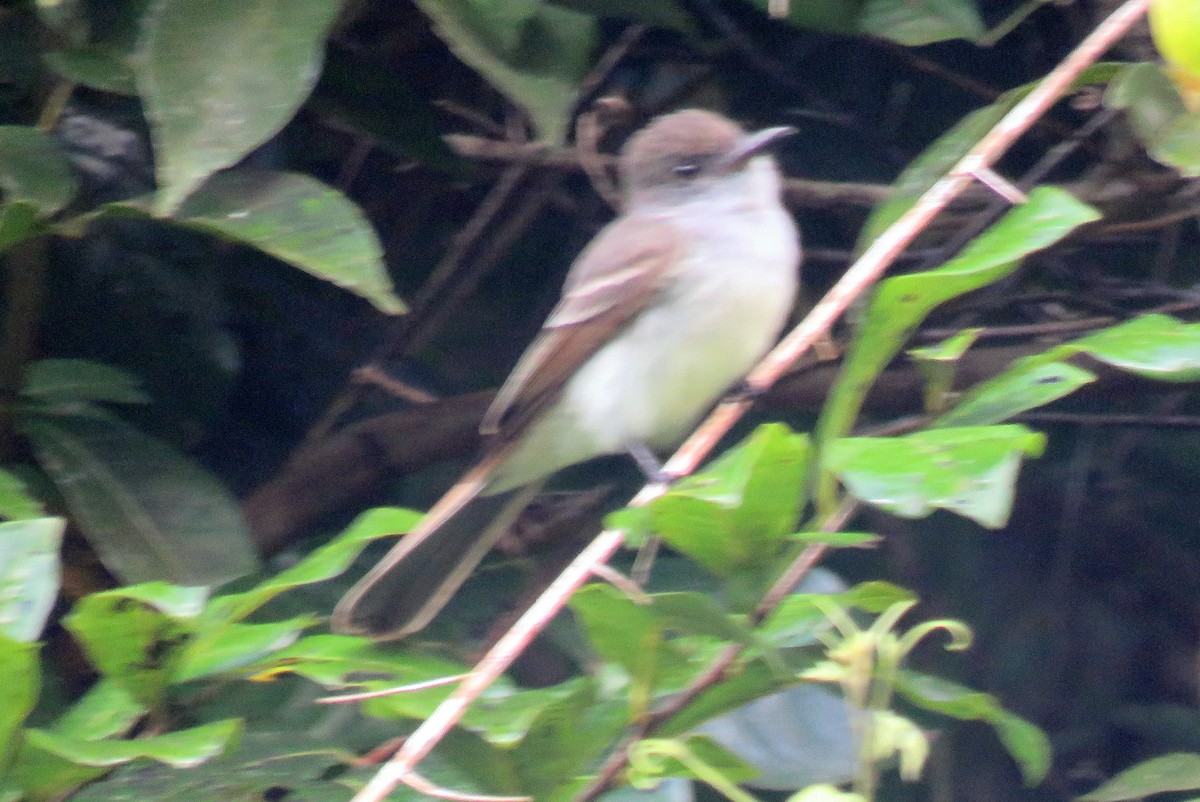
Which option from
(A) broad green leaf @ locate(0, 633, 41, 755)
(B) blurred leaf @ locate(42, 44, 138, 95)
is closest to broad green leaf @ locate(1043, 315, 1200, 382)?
(A) broad green leaf @ locate(0, 633, 41, 755)

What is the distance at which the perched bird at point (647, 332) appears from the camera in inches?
85.6

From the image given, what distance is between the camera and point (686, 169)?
2434 millimetres

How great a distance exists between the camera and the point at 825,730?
5.90 ft

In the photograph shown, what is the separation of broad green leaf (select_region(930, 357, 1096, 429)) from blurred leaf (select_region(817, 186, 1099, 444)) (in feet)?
0.31

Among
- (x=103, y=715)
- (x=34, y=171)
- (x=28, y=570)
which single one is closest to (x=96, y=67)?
(x=34, y=171)

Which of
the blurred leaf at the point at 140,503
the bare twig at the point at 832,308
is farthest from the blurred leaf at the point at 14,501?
the bare twig at the point at 832,308

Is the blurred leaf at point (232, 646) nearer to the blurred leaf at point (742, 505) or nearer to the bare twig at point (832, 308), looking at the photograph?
the bare twig at point (832, 308)

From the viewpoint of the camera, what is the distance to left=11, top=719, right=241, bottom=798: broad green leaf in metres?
1.25

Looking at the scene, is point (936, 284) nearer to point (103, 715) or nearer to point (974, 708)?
point (974, 708)

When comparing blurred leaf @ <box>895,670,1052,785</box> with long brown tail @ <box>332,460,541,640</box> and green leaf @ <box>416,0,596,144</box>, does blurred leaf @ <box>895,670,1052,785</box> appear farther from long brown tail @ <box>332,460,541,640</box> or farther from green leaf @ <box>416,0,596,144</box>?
green leaf @ <box>416,0,596,144</box>

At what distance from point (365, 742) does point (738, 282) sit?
956 mm

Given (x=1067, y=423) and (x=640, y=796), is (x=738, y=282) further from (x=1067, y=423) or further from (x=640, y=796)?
(x=640, y=796)

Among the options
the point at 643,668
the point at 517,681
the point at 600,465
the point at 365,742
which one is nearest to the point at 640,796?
the point at 643,668

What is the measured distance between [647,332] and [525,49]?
0.64m
